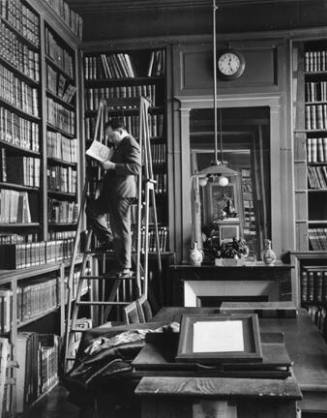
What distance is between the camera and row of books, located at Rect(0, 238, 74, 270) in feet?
12.7

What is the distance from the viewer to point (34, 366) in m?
3.99

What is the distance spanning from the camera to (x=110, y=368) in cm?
188

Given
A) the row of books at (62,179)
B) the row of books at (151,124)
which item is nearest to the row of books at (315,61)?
the row of books at (151,124)

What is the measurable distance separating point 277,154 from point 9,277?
120 inches

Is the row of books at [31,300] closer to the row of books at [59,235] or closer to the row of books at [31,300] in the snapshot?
the row of books at [31,300]

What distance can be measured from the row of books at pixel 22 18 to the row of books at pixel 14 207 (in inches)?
48.9

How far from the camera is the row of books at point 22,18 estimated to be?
4.12 metres

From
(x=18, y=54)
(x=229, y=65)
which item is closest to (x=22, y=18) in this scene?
(x=18, y=54)

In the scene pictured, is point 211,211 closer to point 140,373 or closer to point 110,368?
point 110,368

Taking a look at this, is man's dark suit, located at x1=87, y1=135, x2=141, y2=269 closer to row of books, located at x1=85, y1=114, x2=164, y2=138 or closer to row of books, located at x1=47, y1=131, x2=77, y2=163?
row of books, located at x1=47, y1=131, x2=77, y2=163

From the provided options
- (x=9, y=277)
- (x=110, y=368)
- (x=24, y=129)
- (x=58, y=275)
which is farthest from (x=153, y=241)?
(x=110, y=368)

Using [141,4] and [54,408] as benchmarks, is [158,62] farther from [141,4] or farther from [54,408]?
[54,408]

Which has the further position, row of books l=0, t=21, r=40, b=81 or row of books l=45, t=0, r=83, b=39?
row of books l=45, t=0, r=83, b=39

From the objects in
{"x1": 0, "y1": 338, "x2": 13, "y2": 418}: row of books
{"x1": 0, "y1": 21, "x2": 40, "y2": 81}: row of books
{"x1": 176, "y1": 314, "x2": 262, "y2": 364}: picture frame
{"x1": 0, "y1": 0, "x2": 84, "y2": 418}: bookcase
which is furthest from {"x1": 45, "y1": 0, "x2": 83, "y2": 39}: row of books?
{"x1": 176, "y1": 314, "x2": 262, "y2": 364}: picture frame
